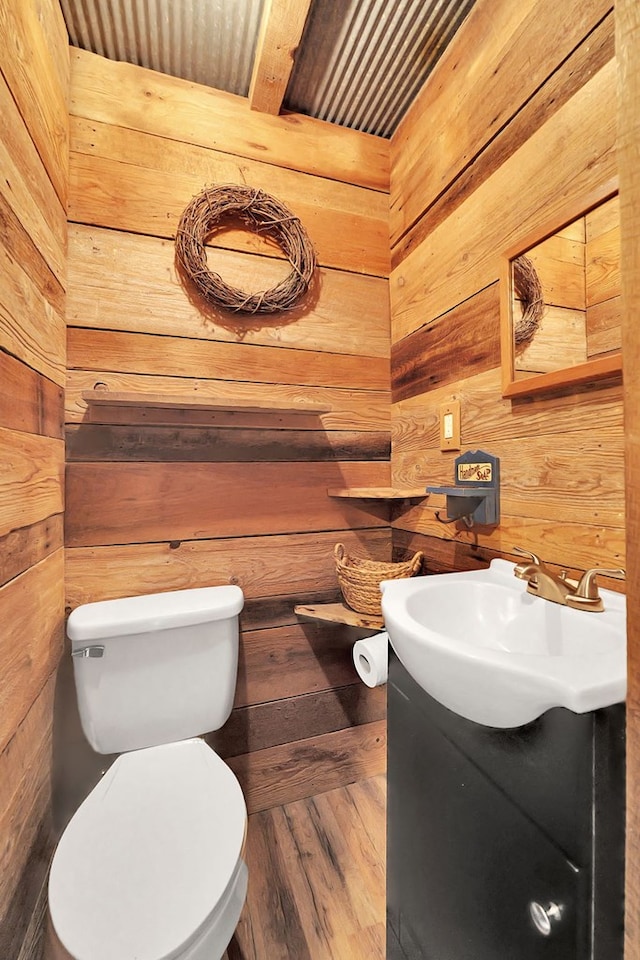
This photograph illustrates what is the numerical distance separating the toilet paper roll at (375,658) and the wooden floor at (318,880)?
65 cm

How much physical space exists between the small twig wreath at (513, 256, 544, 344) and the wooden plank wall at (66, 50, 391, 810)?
25.4 inches

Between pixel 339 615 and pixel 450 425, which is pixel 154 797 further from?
pixel 450 425

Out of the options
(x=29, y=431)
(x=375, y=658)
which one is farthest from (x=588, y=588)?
(x=29, y=431)

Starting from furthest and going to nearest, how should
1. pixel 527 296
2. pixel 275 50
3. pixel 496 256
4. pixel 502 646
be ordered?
pixel 275 50
pixel 496 256
pixel 527 296
pixel 502 646

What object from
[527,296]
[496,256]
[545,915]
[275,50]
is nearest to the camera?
[545,915]

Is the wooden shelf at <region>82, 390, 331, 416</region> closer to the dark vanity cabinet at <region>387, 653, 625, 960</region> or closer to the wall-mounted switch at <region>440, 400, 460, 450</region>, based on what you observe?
the wall-mounted switch at <region>440, 400, 460, 450</region>

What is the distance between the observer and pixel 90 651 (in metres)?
1.10

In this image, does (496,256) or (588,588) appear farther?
(496,256)

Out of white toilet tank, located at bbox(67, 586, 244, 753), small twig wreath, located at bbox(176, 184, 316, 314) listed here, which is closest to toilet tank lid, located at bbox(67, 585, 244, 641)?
white toilet tank, located at bbox(67, 586, 244, 753)

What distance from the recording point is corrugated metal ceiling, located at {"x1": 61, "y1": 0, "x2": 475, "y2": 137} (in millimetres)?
1184

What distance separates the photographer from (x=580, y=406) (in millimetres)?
881

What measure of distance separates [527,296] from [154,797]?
4.87ft

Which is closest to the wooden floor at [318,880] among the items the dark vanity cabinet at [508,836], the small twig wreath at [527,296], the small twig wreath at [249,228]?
the dark vanity cabinet at [508,836]

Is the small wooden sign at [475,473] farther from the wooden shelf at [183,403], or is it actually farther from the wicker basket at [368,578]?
the wooden shelf at [183,403]
